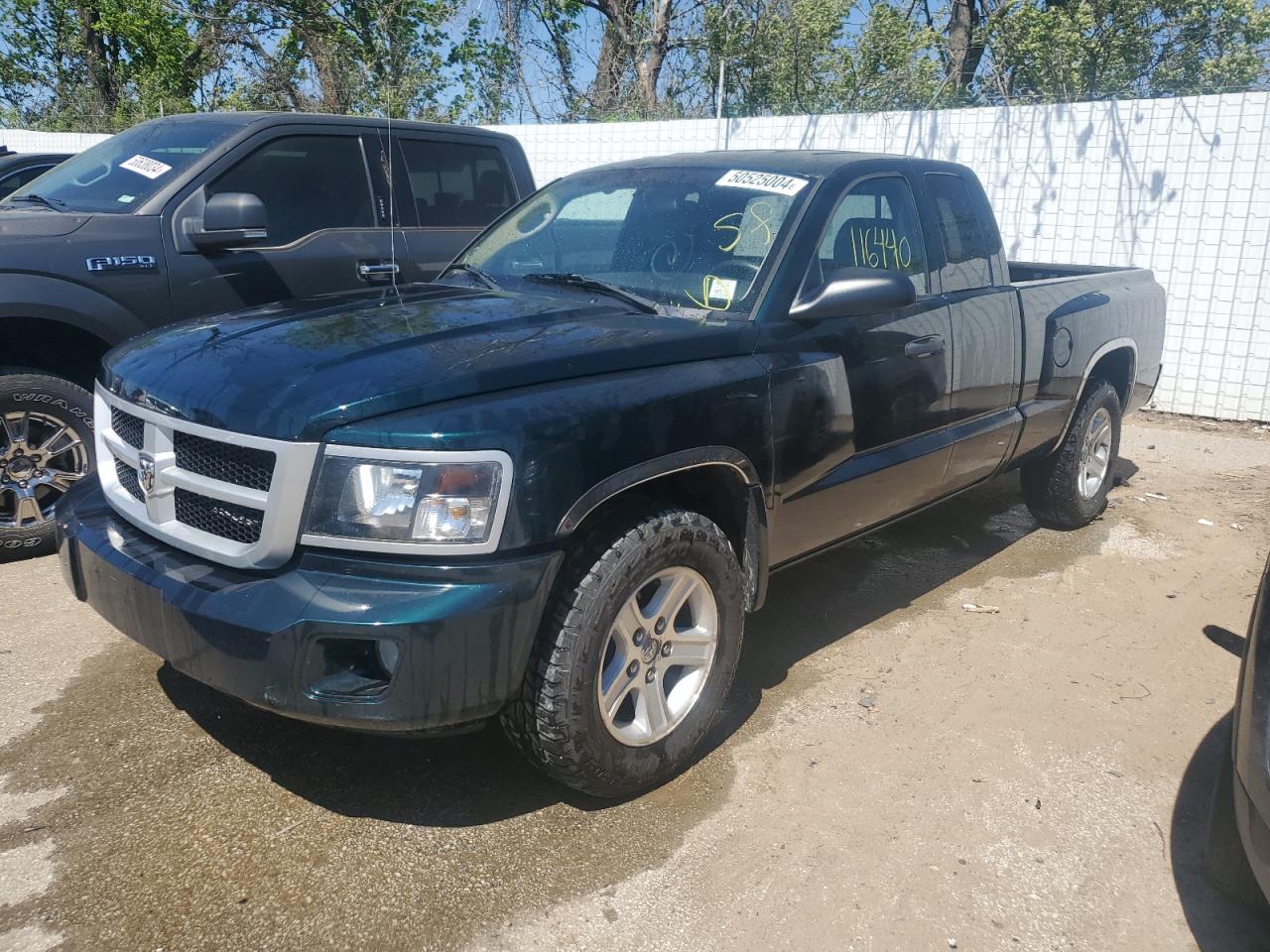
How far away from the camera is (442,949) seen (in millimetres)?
2316

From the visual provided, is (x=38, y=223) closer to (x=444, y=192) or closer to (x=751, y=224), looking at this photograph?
(x=444, y=192)

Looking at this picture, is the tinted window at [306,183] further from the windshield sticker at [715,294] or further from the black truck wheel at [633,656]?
the black truck wheel at [633,656]

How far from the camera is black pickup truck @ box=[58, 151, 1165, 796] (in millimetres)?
2344

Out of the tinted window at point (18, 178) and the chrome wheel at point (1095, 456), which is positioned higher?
the tinted window at point (18, 178)

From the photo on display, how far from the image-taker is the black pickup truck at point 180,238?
4.32m

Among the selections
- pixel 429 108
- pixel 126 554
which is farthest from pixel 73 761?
pixel 429 108

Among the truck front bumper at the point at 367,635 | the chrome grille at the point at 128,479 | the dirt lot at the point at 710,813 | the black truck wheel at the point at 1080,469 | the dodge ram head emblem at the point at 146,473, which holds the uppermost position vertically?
the dodge ram head emblem at the point at 146,473

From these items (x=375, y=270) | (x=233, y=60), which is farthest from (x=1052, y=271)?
(x=233, y=60)

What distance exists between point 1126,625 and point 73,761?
13.1 feet

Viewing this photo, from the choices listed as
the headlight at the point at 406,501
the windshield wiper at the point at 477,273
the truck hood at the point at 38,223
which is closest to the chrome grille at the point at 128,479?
the headlight at the point at 406,501

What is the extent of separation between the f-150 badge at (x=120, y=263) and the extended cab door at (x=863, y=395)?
2.97 m

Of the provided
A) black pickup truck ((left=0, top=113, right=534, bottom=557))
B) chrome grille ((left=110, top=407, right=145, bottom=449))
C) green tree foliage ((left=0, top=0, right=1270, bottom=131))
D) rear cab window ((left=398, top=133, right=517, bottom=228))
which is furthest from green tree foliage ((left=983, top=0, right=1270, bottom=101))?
chrome grille ((left=110, top=407, right=145, bottom=449))

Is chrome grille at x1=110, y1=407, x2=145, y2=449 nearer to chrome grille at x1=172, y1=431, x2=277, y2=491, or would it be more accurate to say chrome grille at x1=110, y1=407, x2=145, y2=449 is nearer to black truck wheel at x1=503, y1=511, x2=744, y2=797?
chrome grille at x1=172, y1=431, x2=277, y2=491

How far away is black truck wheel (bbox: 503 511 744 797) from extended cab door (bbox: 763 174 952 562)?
0.42m
